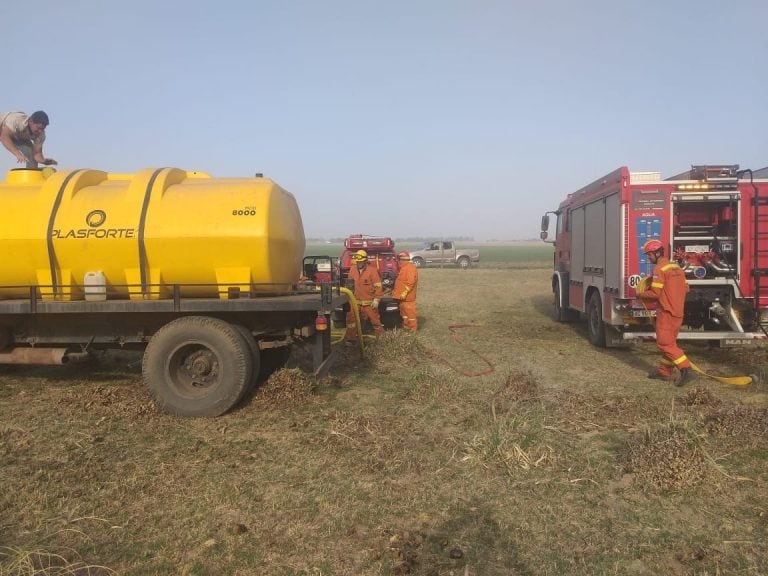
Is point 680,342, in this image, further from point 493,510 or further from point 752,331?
point 493,510

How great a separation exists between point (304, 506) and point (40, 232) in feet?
A: 14.2

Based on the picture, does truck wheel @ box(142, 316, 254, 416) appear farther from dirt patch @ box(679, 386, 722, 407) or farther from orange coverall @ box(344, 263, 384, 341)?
dirt patch @ box(679, 386, 722, 407)

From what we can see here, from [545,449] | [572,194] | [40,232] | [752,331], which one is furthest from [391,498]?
[572,194]

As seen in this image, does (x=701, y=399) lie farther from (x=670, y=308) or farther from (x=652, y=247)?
(x=652, y=247)

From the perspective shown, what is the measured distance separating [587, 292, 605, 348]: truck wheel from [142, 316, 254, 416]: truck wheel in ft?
21.1

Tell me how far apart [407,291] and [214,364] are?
4.98 meters

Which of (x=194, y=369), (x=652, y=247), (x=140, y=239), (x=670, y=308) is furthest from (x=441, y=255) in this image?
(x=140, y=239)

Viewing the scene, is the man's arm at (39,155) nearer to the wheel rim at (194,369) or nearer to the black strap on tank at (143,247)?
the black strap on tank at (143,247)

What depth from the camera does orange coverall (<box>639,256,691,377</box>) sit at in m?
6.85

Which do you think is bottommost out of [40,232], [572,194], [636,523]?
[636,523]

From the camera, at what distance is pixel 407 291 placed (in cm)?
1019

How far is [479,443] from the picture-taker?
4633 millimetres

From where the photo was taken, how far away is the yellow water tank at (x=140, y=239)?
227 inches

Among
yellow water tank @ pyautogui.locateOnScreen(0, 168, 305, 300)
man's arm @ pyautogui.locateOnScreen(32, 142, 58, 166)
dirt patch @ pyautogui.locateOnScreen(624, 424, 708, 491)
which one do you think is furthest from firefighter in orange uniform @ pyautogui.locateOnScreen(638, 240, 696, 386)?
man's arm @ pyautogui.locateOnScreen(32, 142, 58, 166)
